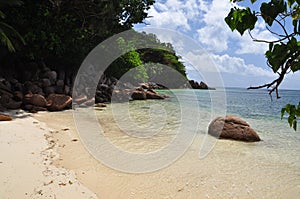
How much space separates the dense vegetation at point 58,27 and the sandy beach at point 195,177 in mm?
6423

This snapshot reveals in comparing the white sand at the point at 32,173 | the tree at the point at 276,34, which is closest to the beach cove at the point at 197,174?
the white sand at the point at 32,173

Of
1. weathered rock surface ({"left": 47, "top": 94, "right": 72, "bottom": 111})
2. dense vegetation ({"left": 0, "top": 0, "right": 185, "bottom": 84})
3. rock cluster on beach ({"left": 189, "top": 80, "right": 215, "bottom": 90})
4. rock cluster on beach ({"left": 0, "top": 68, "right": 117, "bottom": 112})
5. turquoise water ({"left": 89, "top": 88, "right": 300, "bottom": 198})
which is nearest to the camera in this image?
turquoise water ({"left": 89, "top": 88, "right": 300, "bottom": 198})

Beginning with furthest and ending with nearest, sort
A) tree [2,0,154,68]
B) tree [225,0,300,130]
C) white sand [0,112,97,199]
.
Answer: tree [2,0,154,68] < white sand [0,112,97,199] < tree [225,0,300,130]

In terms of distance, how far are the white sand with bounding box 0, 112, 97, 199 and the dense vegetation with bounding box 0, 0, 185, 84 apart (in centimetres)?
507

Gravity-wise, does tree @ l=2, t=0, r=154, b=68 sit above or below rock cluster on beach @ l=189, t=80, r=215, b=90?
above

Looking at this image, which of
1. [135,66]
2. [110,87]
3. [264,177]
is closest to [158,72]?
[135,66]

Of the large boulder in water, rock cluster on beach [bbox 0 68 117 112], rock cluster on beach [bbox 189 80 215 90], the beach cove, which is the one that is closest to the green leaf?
the beach cove

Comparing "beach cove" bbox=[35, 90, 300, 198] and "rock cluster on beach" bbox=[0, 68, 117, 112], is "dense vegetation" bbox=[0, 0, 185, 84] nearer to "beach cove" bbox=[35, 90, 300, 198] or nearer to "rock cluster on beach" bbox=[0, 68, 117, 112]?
"rock cluster on beach" bbox=[0, 68, 117, 112]

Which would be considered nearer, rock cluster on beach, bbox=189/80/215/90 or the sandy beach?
the sandy beach

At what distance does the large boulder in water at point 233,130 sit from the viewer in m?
7.35

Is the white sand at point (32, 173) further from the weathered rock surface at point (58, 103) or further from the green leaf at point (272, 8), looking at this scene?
the weathered rock surface at point (58, 103)

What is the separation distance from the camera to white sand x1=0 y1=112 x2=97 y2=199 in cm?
294

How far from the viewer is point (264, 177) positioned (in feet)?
14.0

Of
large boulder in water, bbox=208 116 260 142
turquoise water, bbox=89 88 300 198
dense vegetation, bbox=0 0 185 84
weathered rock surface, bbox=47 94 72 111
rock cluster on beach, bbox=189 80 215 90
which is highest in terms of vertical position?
dense vegetation, bbox=0 0 185 84
